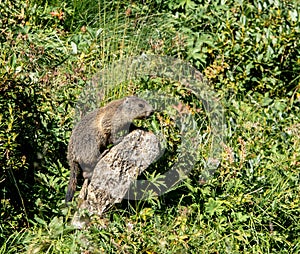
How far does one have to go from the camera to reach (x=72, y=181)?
17.0ft

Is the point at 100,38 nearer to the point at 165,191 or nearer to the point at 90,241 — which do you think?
the point at 165,191

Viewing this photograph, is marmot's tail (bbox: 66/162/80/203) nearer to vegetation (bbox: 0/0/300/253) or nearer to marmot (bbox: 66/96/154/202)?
marmot (bbox: 66/96/154/202)

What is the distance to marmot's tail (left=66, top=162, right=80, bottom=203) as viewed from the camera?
512cm

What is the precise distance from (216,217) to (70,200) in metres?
1.12

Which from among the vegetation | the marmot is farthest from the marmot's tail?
the vegetation

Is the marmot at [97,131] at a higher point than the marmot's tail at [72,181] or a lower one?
higher

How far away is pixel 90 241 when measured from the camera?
459 cm

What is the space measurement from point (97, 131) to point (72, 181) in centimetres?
46

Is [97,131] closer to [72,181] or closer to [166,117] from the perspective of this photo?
[72,181]

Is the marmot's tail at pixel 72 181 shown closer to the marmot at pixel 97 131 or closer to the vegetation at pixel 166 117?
the marmot at pixel 97 131

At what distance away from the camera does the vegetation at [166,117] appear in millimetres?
4844

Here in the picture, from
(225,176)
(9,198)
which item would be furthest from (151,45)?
(9,198)

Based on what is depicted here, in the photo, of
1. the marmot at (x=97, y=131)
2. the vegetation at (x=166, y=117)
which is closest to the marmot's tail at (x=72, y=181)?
the marmot at (x=97, y=131)

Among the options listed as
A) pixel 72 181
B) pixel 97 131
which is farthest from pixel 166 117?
pixel 72 181
